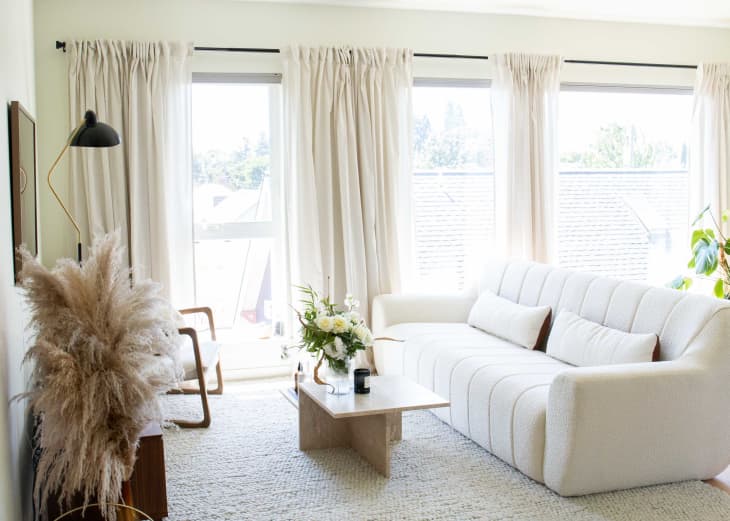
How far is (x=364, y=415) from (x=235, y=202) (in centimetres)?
226

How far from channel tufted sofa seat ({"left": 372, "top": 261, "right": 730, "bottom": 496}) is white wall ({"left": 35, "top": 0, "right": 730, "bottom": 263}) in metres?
2.35

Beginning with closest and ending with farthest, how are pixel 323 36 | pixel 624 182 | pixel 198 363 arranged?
pixel 198 363 < pixel 323 36 < pixel 624 182

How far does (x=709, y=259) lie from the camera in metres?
5.30

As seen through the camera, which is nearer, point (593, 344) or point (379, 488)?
point (379, 488)

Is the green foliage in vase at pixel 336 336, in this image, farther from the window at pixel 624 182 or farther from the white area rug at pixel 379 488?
the window at pixel 624 182

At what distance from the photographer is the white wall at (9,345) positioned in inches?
90.7

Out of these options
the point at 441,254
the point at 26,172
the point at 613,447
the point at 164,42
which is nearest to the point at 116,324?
the point at 26,172

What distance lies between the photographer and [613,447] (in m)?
3.04

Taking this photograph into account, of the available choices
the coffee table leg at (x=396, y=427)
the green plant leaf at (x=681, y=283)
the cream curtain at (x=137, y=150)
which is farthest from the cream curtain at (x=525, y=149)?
the cream curtain at (x=137, y=150)

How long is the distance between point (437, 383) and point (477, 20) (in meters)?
2.74

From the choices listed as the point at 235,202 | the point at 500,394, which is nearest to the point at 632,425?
the point at 500,394

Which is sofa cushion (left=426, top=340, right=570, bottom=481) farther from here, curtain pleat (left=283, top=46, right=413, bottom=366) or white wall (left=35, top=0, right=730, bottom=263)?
white wall (left=35, top=0, right=730, bottom=263)

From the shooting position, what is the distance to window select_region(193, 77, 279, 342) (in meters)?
5.03

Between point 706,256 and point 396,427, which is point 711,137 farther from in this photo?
point 396,427
